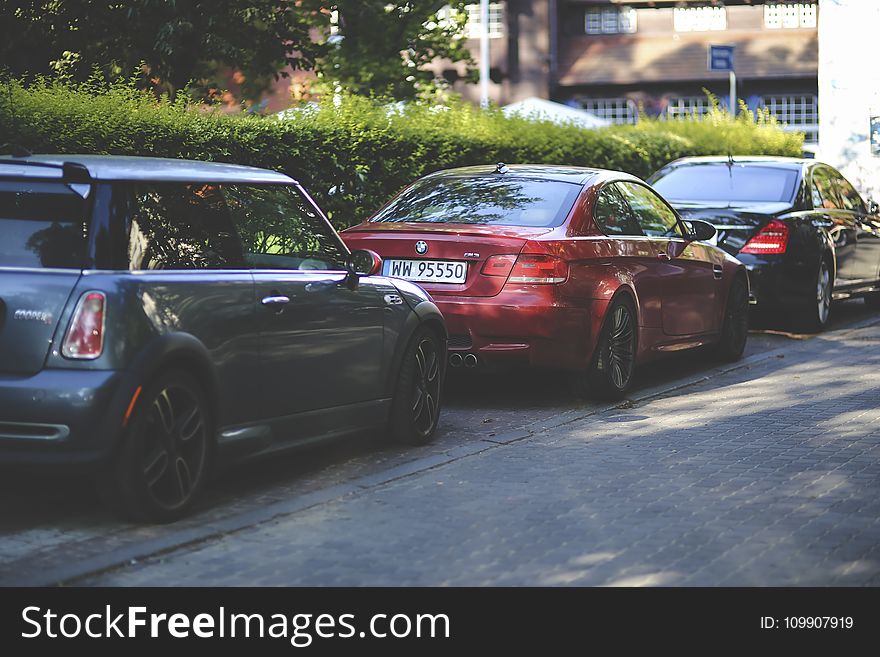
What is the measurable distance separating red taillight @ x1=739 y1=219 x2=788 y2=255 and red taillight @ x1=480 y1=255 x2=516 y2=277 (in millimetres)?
5121

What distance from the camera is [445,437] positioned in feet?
29.2

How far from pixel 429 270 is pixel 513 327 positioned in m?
0.67

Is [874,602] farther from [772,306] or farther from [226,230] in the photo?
[772,306]

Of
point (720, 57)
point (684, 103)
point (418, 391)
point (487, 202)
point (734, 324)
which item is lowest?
point (734, 324)

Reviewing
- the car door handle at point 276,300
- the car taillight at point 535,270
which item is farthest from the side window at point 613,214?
the car door handle at point 276,300

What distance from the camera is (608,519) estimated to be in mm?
6578

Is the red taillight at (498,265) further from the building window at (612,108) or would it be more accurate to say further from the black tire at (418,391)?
the building window at (612,108)

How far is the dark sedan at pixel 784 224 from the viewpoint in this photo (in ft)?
46.6

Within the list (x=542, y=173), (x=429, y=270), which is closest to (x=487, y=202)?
(x=542, y=173)

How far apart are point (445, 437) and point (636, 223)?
2.90 metres

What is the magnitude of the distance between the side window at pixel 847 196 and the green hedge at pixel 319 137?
9.69 ft

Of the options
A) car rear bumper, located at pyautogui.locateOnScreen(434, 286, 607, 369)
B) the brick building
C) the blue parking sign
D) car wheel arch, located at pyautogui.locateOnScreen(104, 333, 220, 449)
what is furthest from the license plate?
the brick building

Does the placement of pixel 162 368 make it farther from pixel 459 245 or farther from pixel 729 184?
pixel 729 184

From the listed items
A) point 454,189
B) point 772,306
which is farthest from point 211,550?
point 772,306
